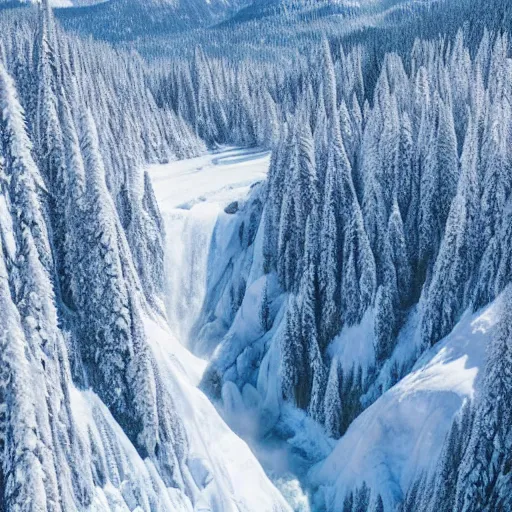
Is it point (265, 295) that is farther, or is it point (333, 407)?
point (265, 295)

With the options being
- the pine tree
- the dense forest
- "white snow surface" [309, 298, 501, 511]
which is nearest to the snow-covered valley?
"white snow surface" [309, 298, 501, 511]

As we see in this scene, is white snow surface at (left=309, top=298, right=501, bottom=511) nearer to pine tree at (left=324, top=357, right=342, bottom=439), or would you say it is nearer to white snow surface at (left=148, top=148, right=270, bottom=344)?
pine tree at (left=324, top=357, right=342, bottom=439)

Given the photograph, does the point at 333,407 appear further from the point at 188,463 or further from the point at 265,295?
the point at 188,463

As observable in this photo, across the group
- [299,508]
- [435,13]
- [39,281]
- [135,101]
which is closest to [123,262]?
[39,281]

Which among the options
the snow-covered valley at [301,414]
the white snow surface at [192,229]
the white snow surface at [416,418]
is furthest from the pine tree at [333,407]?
the white snow surface at [192,229]

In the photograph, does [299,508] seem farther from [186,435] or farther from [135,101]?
[135,101]

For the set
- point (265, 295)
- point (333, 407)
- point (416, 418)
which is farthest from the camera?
point (265, 295)

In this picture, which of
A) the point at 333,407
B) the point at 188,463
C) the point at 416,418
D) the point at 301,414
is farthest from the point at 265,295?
the point at 188,463

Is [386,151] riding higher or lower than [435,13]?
lower

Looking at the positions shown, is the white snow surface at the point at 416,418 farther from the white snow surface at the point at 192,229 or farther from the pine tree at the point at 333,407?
the white snow surface at the point at 192,229
